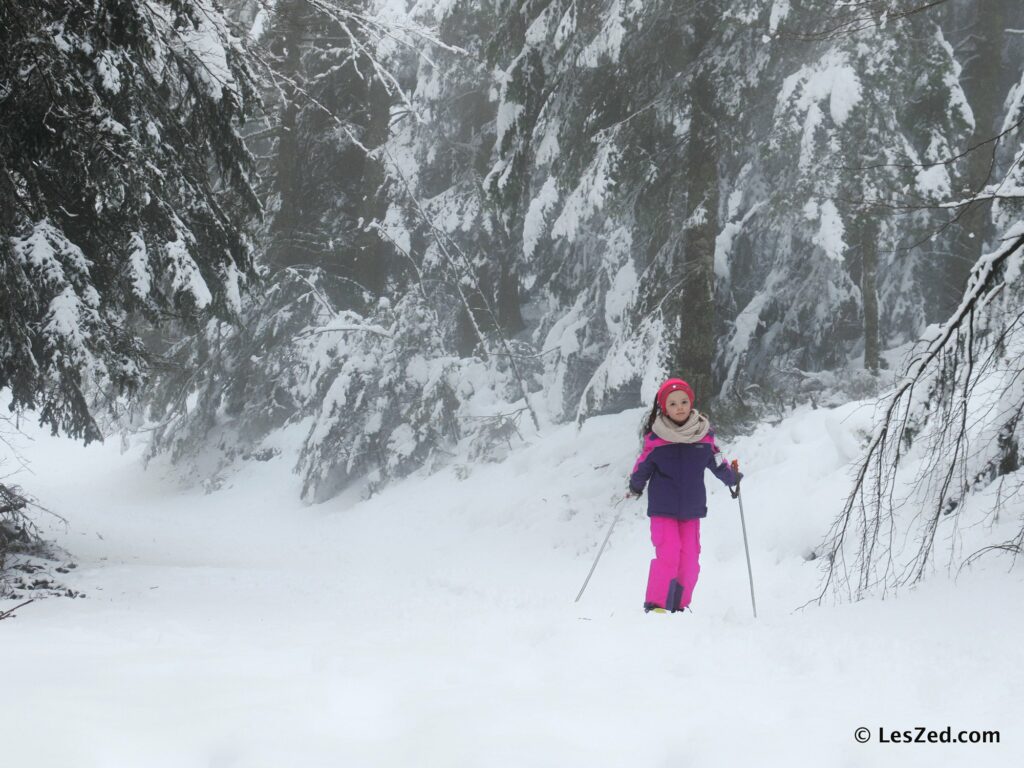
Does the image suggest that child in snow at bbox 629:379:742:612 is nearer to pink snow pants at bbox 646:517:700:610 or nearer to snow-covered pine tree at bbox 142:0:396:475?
pink snow pants at bbox 646:517:700:610

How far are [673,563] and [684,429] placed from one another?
3.35 feet

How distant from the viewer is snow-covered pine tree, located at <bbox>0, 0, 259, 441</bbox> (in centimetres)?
674

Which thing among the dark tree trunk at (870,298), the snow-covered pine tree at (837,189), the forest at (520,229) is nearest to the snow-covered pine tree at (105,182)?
the forest at (520,229)

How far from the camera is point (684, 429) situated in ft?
20.7

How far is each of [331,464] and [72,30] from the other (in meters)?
10.6

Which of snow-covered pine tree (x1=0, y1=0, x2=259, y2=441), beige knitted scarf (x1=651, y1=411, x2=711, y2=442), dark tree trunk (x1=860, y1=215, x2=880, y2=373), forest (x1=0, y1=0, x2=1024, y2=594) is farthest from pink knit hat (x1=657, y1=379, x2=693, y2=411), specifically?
dark tree trunk (x1=860, y1=215, x2=880, y2=373)

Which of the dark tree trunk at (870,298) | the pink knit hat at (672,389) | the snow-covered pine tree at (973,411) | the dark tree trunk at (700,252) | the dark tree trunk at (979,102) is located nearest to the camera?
the snow-covered pine tree at (973,411)

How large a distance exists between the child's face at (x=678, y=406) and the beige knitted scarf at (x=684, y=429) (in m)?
0.05

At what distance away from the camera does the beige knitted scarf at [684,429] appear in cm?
629

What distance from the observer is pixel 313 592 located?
8820 millimetres

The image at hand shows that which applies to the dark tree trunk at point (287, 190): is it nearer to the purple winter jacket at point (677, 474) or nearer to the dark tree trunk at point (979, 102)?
the dark tree trunk at point (979, 102)

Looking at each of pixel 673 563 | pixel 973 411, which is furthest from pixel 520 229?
pixel 973 411

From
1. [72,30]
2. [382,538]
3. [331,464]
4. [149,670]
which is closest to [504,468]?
[382,538]

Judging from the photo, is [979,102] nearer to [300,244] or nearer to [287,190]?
[300,244]
